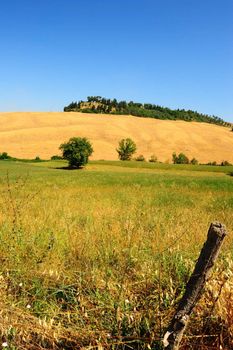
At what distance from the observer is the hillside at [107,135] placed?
341 ft

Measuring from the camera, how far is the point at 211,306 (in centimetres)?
399

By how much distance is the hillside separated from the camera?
104 meters

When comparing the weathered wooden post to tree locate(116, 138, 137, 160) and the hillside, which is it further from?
tree locate(116, 138, 137, 160)

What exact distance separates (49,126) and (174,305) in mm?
125211

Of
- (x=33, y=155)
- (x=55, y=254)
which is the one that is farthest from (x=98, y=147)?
(x=55, y=254)

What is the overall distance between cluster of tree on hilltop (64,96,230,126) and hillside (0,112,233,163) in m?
25.4

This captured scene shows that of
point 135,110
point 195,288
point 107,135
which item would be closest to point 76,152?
point 107,135

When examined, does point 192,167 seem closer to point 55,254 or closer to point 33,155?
point 33,155

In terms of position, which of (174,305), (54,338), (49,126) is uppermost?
(49,126)

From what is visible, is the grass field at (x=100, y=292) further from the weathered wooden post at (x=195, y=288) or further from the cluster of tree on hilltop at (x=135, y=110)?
Result: the cluster of tree on hilltop at (x=135, y=110)

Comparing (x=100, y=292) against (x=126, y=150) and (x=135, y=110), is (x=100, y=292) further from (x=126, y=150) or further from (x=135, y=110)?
(x=135, y=110)

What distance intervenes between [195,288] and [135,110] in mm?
169800

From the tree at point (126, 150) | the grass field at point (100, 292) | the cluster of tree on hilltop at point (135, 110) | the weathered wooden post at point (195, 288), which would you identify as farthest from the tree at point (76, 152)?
the cluster of tree on hilltop at point (135, 110)

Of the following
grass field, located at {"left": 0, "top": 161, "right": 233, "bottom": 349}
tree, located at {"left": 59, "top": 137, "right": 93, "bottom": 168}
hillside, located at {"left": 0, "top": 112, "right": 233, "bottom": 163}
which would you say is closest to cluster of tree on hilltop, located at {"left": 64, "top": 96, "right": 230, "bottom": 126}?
hillside, located at {"left": 0, "top": 112, "right": 233, "bottom": 163}
